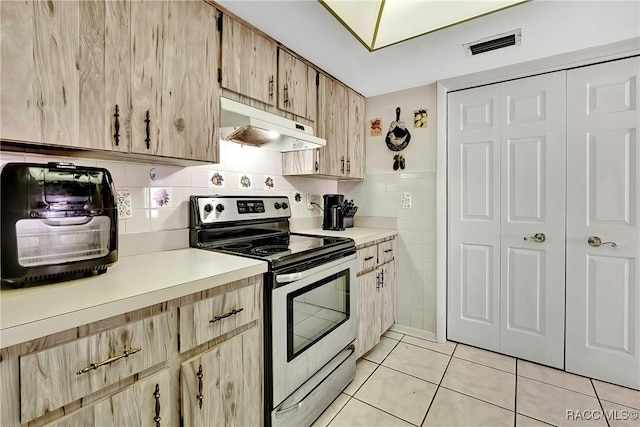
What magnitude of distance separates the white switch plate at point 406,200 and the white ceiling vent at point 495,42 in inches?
46.2

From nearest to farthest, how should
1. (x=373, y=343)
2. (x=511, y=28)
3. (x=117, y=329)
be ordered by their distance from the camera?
1. (x=117, y=329)
2. (x=511, y=28)
3. (x=373, y=343)

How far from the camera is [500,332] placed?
230 centimetres

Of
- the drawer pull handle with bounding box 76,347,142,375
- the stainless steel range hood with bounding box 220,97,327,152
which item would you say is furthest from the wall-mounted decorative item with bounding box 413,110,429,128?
the drawer pull handle with bounding box 76,347,142,375

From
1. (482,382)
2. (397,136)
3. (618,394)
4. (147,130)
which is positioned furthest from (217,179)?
(618,394)

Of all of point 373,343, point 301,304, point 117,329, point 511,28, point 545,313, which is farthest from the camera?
point 373,343

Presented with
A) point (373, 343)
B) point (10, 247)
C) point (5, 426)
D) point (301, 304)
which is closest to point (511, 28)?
point (301, 304)

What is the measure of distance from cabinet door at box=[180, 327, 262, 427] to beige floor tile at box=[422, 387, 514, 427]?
3.30 ft

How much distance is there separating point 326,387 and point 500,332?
1.54 meters

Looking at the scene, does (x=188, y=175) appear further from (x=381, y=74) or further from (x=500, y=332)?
(x=500, y=332)

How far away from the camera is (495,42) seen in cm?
179

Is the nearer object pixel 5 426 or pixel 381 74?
pixel 5 426

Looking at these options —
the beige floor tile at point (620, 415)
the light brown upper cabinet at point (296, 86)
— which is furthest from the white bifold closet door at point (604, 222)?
the light brown upper cabinet at point (296, 86)

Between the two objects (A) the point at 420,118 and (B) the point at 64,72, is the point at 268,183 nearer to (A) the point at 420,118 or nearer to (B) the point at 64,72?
(B) the point at 64,72

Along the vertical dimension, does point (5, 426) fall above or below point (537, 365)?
above
